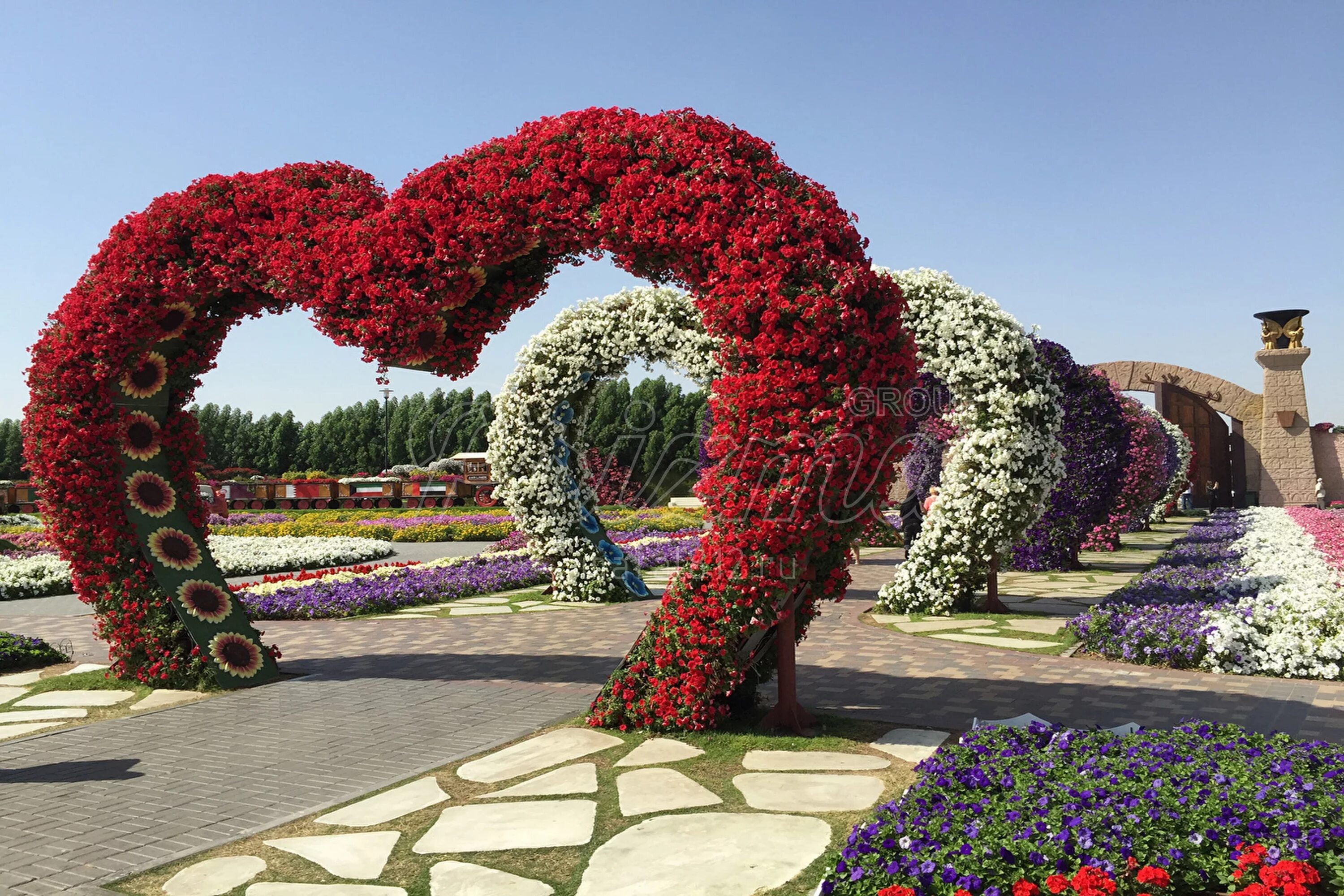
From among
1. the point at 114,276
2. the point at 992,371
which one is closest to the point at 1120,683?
the point at 992,371

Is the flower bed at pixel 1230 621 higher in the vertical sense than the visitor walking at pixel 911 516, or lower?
lower

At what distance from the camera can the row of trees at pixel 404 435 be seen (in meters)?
31.0

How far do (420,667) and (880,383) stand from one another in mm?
4699

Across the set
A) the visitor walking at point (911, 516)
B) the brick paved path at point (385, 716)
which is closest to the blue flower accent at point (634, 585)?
the brick paved path at point (385, 716)

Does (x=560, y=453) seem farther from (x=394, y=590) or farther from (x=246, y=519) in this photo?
(x=246, y=519)

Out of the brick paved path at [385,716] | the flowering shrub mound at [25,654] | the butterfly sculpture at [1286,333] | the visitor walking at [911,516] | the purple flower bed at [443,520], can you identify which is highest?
the butterfly sculpture at [1286,333]

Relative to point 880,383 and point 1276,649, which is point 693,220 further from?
point 1276,649

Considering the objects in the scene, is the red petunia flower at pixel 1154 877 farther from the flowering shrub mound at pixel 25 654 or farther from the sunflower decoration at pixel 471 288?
the flowering shrub mound at pixel 25 654

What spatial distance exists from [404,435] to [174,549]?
37089mm

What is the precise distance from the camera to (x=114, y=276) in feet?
23.7

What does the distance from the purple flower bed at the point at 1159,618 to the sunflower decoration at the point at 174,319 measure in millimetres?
7516

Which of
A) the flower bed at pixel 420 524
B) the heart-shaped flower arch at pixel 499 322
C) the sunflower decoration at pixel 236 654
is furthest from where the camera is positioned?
the flower bed at pixel 420 524

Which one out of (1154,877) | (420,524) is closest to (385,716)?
(1154,877)

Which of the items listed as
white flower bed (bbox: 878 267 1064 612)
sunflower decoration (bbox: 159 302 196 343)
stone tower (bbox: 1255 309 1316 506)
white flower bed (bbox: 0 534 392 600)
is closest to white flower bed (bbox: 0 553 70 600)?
white flower bed (bbox: 0 534 392 600)
